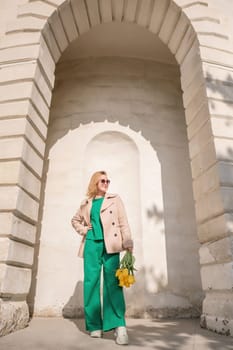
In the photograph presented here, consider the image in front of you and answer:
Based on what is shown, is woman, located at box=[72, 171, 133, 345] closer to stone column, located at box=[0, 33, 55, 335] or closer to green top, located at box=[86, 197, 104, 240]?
green top, located at box=[86, 197, 104, 240]

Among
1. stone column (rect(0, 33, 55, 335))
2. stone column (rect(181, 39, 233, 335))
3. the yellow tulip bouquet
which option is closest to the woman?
the yellow tulip bouquet

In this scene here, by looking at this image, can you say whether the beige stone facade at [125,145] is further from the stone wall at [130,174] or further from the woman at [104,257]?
the woman at [104,257]

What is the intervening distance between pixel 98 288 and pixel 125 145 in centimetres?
363

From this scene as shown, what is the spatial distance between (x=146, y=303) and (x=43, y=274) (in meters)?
1.91

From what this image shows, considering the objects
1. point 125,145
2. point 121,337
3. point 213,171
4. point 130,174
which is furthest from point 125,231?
point 125,145

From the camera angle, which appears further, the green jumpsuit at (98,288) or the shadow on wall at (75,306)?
the shadow on wall at (75,306)

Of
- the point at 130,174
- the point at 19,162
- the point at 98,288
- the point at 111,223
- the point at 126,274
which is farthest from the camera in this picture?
the point at 130,174

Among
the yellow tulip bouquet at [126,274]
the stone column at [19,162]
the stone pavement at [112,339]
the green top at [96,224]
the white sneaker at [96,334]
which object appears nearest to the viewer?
the stone pavement at [112,339]

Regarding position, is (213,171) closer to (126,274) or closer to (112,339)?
(126,274)

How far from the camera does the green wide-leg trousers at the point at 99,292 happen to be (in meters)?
3.00

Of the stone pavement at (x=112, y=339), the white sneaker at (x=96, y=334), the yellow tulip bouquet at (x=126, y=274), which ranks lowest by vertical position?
the stone pavement at (x=112, y=339)

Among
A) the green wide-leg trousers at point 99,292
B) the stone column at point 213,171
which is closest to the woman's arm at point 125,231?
the green wide-leg trousers at point 99,292

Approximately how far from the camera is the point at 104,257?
325 centimetres

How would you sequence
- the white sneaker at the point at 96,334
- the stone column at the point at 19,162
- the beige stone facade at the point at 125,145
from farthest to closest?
the beige stone facade at the point at 125,145, the stone column at the point at 19,162, the white sneaker at the point at 96,334
